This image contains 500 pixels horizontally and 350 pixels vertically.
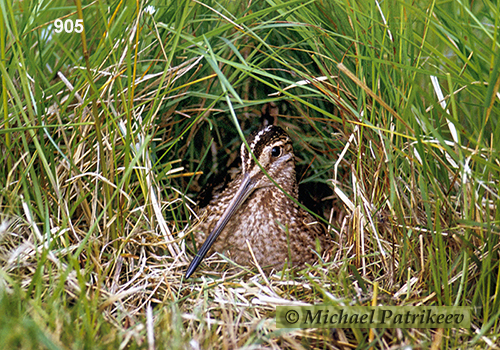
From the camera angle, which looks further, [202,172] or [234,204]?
[234,204]

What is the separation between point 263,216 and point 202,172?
0.67 metres

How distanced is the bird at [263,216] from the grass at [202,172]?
0.18 metres

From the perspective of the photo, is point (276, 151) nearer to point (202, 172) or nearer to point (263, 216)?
point (263, 216)

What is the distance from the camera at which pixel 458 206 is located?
93.4 inches

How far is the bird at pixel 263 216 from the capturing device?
117 inches

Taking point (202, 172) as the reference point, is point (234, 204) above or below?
below

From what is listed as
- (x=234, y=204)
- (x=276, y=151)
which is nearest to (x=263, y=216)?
(x=234, y=204)

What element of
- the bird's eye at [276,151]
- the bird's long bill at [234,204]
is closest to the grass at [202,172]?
the bird's long bill at [234,204]

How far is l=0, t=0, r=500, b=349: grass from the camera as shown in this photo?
201 cm

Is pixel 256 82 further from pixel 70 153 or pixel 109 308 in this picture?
pixel 109 308

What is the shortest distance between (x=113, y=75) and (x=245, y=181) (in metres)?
0.93

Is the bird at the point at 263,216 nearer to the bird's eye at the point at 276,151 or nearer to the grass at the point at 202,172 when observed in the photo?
the bird's eye at the point at 276,151

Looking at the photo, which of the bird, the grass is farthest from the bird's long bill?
the grass

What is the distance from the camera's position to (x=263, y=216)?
306 centimetres
